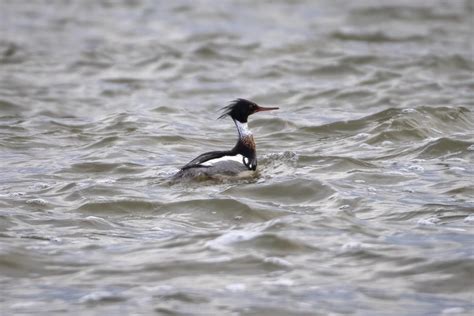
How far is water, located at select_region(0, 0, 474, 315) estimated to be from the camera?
24.3 feet

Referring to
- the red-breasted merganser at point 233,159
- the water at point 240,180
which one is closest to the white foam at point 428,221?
the water at point 240,180

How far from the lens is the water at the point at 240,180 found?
24.3 ft

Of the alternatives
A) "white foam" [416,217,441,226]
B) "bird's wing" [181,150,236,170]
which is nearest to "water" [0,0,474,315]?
"white foam" [416,217,441,226]

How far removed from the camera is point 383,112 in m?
13.7

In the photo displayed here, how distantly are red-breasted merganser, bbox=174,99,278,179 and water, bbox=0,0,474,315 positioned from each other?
15cm

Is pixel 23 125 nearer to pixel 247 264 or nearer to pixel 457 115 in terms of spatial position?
pixel 457 115

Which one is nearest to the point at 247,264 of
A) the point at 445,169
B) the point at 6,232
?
the point at 6,232

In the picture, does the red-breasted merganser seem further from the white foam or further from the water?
the white foam

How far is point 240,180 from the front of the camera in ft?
35.2

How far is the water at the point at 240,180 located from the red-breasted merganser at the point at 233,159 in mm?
149

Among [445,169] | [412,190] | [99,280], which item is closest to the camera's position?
[99,280]

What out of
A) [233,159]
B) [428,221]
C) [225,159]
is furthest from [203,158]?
[428,221]

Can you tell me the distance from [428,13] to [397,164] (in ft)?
37.3

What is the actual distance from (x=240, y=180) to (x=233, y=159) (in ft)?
0.83
